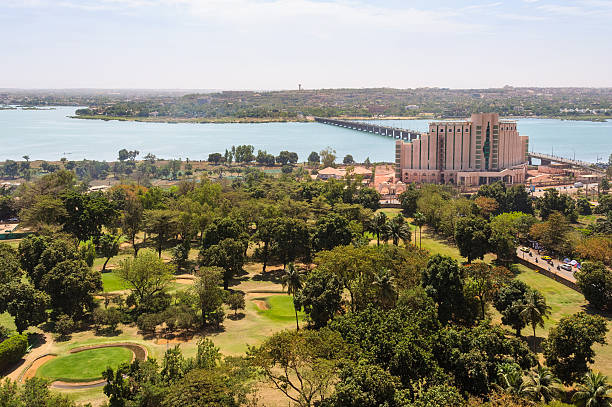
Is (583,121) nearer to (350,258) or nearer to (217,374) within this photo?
(350,258)

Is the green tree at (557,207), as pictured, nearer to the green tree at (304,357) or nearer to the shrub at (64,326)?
the green tree at (304,357)

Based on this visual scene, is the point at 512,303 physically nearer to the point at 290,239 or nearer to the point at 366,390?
the point at 366,390

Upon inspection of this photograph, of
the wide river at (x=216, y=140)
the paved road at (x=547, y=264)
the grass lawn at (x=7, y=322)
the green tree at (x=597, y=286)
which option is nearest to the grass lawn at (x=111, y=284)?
the grass lawn at (x=7, y=322)

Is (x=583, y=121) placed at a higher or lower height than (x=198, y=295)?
higher

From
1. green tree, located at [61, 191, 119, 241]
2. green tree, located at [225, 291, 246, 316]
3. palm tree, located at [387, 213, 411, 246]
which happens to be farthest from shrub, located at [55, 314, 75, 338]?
palm tree, located at [387, 213, 411, 246]

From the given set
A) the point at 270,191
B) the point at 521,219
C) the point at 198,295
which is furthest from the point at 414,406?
the point at 270,191

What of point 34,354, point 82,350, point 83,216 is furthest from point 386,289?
point 83,216
